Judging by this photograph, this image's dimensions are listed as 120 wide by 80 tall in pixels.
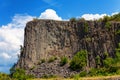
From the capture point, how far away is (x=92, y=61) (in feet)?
195

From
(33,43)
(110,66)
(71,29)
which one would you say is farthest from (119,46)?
(33,43)

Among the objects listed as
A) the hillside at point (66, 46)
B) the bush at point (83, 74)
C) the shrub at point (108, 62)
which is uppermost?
the hillside at point (66, 46)

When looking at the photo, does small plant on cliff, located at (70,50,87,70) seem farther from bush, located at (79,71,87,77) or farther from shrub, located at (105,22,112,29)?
shrub, located at (105,22,112,29)

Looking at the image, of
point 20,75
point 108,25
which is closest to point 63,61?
point 20,75

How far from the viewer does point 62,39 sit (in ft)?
208

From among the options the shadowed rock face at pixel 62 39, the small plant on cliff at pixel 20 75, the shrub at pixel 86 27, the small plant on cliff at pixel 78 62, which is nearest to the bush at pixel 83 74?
the small plant on cliff at pixel 78 62

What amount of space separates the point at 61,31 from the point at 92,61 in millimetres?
8176

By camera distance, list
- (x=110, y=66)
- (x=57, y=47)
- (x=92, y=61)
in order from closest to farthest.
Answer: (x=110, y=66)
(x=92, y=61)
(x=57, y=47)

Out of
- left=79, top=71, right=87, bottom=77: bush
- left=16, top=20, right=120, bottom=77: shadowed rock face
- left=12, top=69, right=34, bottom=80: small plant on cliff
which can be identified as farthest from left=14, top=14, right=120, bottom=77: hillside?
left=79, top=71, right=87, bottom=77: bush

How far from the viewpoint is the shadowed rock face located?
60.1 m

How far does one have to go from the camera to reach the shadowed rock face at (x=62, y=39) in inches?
2367

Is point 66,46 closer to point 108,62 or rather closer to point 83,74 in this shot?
point 83,74

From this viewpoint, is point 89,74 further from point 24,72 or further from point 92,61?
point 24,72

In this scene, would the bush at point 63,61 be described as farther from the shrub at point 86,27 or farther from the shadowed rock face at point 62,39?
the shrub at point 86,27
